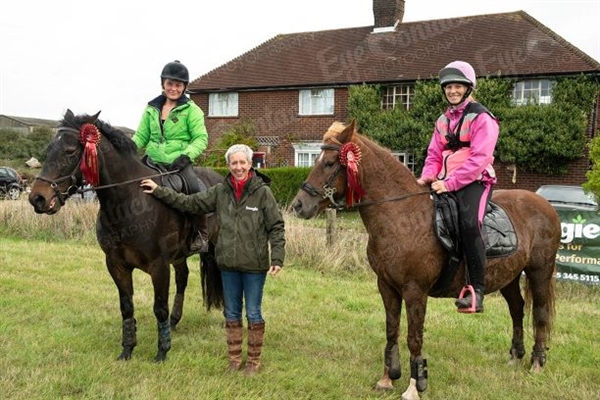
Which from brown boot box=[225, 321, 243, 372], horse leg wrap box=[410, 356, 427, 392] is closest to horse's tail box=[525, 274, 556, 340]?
horse leg wrap box=[410, 356, 427, 392]

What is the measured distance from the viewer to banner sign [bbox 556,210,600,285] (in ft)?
26.1

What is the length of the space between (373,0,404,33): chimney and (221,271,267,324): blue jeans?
2190cm

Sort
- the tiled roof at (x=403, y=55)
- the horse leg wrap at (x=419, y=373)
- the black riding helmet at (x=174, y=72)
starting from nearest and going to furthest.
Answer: the horse leg wrap at (x=419, y=373)
the black riding helmet at (x=174, y=72)
the tiled roof at (x=403, y=55)

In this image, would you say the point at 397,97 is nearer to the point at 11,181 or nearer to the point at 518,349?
the point at 518,349

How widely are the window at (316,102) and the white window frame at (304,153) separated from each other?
58.8 inches

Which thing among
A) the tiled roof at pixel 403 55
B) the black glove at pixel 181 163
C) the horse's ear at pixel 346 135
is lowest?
the black glove at pixel 181 163

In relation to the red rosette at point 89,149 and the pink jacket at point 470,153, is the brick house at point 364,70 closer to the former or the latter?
the pink jacket at point 470,153

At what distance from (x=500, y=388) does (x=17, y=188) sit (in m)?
24.5

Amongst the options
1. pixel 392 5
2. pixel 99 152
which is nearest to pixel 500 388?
pixel 99 152

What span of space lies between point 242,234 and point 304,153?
62.3 ft

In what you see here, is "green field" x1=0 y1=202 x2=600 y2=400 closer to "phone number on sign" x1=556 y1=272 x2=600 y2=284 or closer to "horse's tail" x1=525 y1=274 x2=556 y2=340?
"phone number on sign" x1=556 y1=272 x2=600 y2=284

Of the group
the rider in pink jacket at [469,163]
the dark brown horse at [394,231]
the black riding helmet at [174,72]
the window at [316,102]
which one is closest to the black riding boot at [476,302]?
the rider in pink jacket at [469,163]

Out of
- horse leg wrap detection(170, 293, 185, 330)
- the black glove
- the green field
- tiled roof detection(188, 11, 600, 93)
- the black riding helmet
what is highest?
tiled roof detection(188, 11, 600, 93)

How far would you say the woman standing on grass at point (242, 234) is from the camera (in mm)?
4637
